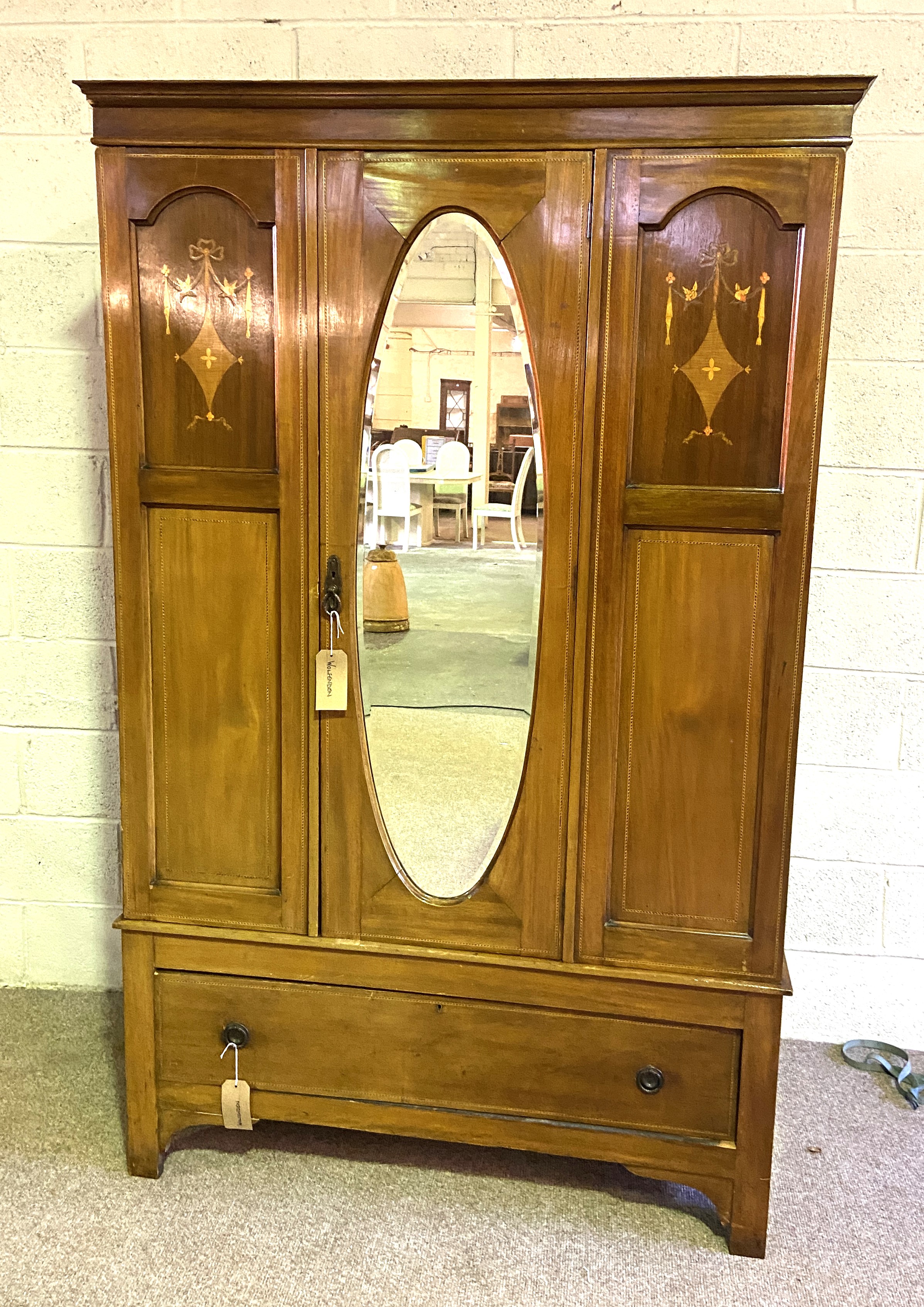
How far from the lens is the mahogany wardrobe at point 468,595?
1519 mm

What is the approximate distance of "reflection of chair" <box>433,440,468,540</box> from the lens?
1622 mm

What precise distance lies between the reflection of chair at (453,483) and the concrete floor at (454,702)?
0.19 ft

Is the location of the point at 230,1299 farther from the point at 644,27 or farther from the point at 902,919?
the point at 644,27

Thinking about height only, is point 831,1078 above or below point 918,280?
below

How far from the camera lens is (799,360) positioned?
151 centimetres

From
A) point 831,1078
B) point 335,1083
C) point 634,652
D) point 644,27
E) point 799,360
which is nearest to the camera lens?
point 799,360

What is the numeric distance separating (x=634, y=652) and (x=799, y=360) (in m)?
0.48

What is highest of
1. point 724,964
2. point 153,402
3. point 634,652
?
point 153,402

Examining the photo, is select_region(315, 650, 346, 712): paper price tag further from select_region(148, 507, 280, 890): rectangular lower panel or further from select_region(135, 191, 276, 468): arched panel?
select_region(135, 191, 276, 468): arched panel

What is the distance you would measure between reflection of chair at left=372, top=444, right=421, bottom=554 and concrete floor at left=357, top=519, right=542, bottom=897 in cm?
4

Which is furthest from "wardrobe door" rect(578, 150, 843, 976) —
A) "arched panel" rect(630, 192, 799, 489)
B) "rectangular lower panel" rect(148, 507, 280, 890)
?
"rectangular lower panel" rect(148, 507, 280, 890)

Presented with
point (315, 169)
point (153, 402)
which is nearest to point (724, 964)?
point (153, 402)

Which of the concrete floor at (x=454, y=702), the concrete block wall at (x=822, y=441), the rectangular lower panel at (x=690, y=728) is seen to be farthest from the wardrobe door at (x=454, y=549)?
the concrete block wall at (x=822, y=441)

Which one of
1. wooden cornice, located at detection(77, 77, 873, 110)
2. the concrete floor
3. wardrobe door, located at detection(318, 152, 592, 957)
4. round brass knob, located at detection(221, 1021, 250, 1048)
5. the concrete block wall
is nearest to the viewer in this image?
wooden cornice, located at detection(77, 77, 873, 110)
